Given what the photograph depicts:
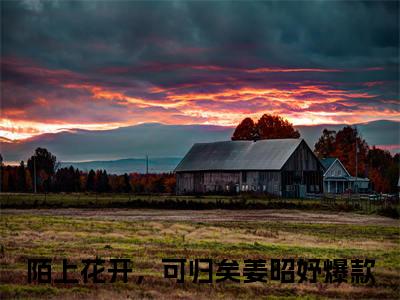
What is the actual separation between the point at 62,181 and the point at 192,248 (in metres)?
95.3

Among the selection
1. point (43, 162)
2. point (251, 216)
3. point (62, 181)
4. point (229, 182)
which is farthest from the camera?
point (43, 162)

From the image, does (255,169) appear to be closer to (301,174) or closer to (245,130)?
(301,174)

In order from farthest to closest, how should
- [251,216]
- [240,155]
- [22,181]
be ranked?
[22,181]
[240,155]
[251,216]

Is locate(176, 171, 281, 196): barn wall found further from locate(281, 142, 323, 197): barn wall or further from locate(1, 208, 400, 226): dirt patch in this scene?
locate(1, 208, 400, 226): dirt patch

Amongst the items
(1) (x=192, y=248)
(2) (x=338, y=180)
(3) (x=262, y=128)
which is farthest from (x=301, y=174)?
(1) (x=192, y=248)

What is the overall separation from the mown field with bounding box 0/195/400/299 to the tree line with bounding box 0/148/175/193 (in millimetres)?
A: 69508

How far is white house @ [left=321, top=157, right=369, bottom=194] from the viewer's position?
98.1m

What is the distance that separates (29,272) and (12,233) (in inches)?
500

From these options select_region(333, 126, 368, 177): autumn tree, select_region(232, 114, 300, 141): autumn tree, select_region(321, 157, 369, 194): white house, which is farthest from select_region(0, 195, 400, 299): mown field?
select_region(333, 126, 368, 177): autumn tree

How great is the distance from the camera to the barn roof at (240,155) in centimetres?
8288

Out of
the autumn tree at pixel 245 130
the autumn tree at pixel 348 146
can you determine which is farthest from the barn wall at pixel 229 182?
the autumn tree at pixel 348 146

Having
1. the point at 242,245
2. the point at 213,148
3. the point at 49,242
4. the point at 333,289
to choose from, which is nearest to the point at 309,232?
the point at 242,245

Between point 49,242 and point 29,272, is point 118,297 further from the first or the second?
point 49,242

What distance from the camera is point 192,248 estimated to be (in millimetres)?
24516
